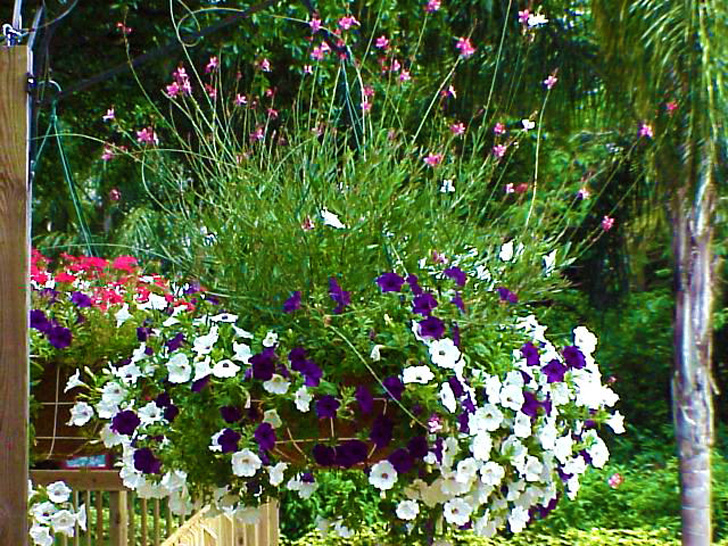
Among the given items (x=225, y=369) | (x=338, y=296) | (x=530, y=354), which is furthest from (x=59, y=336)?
(x=530, y=354)

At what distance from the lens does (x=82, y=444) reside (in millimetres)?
1532

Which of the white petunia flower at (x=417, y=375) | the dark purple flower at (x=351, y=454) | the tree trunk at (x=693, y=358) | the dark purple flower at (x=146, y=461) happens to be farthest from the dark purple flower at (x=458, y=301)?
the tree trunk at (x=693, y=358)

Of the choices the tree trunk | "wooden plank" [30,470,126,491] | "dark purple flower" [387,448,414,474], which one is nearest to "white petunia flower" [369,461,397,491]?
"dark purple flower" [387,448,414,474]

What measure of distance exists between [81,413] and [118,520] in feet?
3.66

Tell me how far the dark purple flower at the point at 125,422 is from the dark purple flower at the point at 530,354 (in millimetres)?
543

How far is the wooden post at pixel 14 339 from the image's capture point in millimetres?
1080

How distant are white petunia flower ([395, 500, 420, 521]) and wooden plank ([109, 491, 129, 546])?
1.25 metres

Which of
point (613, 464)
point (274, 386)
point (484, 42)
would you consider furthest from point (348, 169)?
point (613, 464)

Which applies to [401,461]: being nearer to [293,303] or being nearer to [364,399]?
[364,399]

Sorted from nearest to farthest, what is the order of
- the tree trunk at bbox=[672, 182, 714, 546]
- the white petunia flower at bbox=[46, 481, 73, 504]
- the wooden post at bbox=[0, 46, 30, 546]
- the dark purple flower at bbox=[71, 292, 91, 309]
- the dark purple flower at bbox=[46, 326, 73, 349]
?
the wooden post at bbox=[0, 46, 30, 546] < the white petunia flower at bbox=[46, 481, 73, 504] < the dark purple flower at bbox=[46, 326, 73, 349] < the dark purple flower at bbox=[71, 292, 91, 309] < the tree trunk at bbox=[672, 182, 714, 546]

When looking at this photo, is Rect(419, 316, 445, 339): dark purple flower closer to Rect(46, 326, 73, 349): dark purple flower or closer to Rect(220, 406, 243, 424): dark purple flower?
Rect(220, 406, 243, 424): dark purple flower

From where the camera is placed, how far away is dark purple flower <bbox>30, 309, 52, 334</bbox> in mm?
1521

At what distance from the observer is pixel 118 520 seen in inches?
96.0

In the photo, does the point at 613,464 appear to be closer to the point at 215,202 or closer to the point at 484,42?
the point at 484,42
